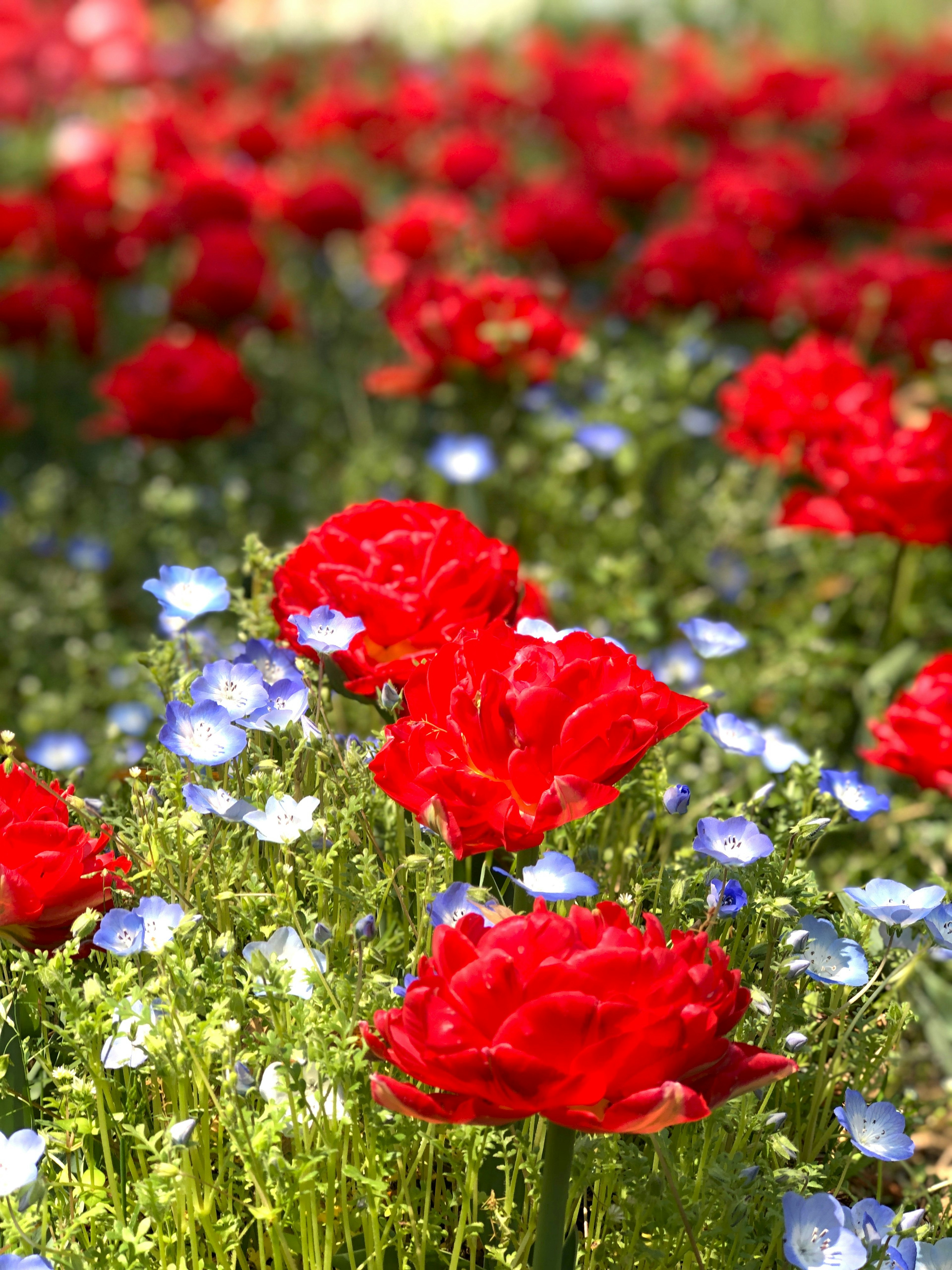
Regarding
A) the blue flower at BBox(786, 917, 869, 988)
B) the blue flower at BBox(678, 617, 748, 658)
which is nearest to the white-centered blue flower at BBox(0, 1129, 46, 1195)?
the blue flower at BBox(786, 917, 869, 988)

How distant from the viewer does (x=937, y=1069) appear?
1813 millimetres

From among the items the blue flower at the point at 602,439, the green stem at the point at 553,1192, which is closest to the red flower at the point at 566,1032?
the green stem at the point at 553,1192

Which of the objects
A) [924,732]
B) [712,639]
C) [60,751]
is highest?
[712,639]

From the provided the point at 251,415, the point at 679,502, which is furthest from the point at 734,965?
the point at 251,415

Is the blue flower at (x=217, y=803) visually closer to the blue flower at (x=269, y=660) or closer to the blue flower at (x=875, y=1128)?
the blue flower at (x=269, y=660)

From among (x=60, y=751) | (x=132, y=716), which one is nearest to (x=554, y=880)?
(x=60, y=751)

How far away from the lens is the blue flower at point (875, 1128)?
1121 millimetres

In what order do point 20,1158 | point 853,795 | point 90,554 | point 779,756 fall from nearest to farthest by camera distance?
1. point 20,1158
2. point 853,795
3. point 779,756
4. point 90,554

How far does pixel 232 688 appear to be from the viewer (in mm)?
1304

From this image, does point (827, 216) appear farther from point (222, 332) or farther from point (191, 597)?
point (191, 597)

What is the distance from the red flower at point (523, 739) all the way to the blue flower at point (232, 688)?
183 mm

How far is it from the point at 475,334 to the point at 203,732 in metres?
1.37

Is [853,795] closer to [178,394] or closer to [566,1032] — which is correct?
[566,1032]

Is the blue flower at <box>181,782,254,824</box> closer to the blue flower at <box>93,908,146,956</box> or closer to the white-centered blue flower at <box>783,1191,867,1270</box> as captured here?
the blue flower at <box>93,908,146,956</box>
